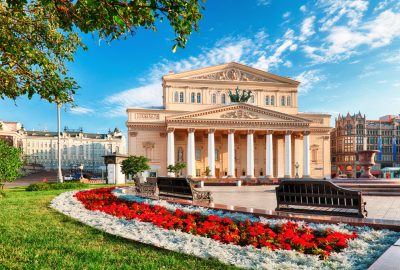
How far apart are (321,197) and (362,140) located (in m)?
83.3

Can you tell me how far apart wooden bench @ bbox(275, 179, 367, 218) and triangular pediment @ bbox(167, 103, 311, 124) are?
3812 centimetres

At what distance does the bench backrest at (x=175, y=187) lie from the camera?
1178 cm

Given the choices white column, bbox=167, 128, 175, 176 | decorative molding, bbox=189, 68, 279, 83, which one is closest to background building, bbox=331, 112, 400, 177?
decorative molding, bbox=189, 68, 279, 83

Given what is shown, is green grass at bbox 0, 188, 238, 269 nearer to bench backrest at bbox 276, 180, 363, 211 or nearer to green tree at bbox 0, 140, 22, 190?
bench backrest at bbox 276, 180, 363, 211

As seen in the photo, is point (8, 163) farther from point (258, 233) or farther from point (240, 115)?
point (240, 115)

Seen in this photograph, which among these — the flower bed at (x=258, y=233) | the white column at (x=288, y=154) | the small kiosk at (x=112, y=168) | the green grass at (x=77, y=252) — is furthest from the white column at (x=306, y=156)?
the green grass at (x=77, y=252)

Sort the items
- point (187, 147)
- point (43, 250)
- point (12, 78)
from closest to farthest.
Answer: point (43, 250) < point (12, 78) < point (187, 147)

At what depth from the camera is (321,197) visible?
8688 mm

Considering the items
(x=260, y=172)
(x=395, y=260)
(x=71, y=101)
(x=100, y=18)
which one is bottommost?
(x=260, y=172)

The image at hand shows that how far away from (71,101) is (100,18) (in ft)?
16.5

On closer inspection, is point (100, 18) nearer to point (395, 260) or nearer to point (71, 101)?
point (71, 101)

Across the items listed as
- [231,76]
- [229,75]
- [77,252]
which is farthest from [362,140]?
[77,252]

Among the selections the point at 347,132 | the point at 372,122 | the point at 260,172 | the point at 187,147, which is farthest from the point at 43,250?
the point at 372,122

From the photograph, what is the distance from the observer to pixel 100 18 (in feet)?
20.1
